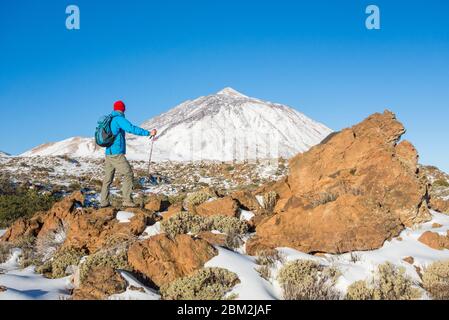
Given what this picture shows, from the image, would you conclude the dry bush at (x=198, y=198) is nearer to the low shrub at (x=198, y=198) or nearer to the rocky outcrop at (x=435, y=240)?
the low shrub at (x=198, y=198)

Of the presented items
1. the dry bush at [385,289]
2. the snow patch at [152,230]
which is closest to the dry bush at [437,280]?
the dry bush at [385,289]

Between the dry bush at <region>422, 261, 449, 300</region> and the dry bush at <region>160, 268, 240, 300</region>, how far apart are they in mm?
2512

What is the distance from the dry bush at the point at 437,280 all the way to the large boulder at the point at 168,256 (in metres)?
2.94

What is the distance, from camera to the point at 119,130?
352 inches

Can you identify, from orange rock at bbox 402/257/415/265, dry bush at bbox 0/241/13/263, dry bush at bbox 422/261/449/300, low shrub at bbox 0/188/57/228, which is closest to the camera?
dry bush at bbox 422/261/449/300

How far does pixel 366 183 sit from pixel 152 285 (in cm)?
462

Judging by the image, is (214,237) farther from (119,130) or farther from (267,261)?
(119,130)

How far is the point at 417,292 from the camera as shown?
17.4 feet

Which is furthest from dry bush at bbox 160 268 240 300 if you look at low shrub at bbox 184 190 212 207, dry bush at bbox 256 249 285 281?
low shrub at bbox 184 190 212 207

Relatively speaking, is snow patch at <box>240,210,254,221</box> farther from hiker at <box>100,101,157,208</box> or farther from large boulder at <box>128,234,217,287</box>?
large boulder at <box>128,234,217,287</box>

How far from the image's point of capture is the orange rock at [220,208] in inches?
344

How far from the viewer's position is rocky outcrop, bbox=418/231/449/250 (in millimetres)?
6836

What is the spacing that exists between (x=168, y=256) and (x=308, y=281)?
202cm
